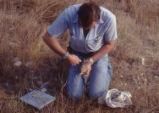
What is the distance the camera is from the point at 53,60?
9.24 ft

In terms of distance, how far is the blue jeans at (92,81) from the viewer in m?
2.36

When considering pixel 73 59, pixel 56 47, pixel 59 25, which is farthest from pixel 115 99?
pixel 59 25

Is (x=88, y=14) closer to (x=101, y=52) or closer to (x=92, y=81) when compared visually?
(x=101, y=52)

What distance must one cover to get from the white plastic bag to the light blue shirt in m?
0.48

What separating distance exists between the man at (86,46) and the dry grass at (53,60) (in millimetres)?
139

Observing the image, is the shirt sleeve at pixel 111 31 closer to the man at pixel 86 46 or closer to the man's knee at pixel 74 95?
the man at pixel 86 46

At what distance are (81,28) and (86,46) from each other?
0.71 feet

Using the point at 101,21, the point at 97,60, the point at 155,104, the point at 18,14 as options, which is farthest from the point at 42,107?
the point at 18,14

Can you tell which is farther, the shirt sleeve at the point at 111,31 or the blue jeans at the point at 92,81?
the blue jeans at the point at 92,81

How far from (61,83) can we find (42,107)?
0.45 metres

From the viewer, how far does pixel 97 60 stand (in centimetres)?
248

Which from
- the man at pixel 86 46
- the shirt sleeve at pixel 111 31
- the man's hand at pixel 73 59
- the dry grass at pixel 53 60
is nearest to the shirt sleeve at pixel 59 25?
the man at pixel 86 46

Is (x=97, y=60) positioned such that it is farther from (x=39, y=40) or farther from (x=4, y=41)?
(x=4, y=41)

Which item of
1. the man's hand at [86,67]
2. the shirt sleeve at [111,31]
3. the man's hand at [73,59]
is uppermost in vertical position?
the shirt sleeve at [111,31]
